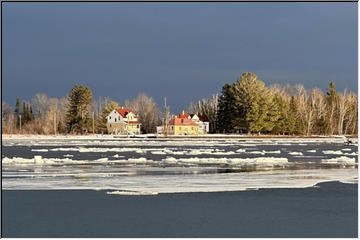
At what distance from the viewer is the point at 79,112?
263ft

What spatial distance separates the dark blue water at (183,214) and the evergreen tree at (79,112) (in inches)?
2662

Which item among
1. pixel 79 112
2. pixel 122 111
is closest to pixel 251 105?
pixel 79 112

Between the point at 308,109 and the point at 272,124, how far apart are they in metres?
9.62

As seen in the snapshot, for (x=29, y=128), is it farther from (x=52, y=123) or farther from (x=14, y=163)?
(x=14, y=163)

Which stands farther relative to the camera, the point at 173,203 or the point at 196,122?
the point at 196,122

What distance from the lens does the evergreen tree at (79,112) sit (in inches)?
3172

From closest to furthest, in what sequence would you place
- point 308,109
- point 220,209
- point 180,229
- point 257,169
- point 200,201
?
1. point 180,229
2. point 220,209
3. point 200,201
4. point 257,169
5. point 308,109

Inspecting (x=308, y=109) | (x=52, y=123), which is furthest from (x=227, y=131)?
(x=52, y=123)

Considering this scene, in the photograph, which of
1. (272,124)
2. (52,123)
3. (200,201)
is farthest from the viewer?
(52,123)

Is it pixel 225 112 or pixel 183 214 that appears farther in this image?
pixel 225 112

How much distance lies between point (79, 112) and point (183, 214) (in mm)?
70896

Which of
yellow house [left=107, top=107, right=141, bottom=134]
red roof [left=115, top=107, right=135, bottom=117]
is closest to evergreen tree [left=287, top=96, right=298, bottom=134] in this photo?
yellow house [left=107, top=107, right=141, bottom=134]

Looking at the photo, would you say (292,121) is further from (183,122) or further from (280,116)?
(183,122)

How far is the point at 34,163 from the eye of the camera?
75.2 feet
